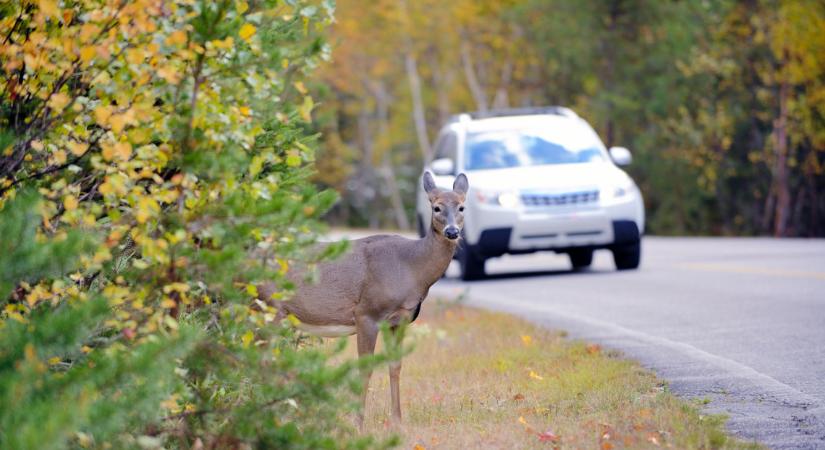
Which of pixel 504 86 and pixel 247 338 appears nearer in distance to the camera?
pixel 247 338

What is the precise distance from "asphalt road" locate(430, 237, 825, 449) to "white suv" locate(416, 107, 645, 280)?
1.71ft

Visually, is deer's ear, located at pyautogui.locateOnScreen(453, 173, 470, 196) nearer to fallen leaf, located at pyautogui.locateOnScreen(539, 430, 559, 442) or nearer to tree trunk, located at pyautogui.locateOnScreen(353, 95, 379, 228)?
fallen leaf, located at pyautogui.locateOnScreen(539, 430, 559, 442)

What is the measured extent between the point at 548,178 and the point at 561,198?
1.34ft

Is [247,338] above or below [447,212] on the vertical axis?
above

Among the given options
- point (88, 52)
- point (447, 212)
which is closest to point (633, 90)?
point (447, 212)

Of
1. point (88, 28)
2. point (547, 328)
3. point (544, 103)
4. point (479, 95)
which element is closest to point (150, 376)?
point (88, 28)

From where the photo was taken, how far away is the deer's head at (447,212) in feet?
33.3

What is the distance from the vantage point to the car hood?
1992 centimetres

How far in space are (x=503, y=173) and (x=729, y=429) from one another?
1263cm

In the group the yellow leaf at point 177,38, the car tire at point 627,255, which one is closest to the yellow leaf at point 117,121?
Result: the yellow leaf at point 177,38

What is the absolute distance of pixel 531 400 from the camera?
9.38 m

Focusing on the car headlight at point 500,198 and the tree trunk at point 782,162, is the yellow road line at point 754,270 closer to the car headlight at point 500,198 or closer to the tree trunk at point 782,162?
the car headlight at point 500,198

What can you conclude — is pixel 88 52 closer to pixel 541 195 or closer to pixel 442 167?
pixel 442 167

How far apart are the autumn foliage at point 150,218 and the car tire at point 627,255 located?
46.1 ft
